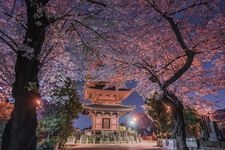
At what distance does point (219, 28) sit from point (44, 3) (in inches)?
357

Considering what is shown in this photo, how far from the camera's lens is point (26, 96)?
20.4ft

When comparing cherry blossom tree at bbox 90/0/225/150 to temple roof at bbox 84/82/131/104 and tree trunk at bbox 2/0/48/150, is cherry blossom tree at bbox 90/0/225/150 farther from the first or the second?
temple roof at bbox 84/82/131/104

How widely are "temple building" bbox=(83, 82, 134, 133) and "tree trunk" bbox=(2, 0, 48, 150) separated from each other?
90.7 ft

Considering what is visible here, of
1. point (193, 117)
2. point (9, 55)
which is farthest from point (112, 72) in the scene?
point (193, 117)

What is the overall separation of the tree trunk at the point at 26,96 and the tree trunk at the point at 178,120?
723cm

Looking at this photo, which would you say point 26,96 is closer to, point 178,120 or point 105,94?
point 178,120

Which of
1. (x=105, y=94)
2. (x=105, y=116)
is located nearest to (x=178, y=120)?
(x=105, y=116)

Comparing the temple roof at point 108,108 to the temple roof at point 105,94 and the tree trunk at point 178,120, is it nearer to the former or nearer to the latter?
the temple roof at point 105,94

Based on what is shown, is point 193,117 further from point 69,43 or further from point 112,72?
point 69,43

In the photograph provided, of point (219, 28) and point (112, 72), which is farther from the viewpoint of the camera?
point (112, 72)

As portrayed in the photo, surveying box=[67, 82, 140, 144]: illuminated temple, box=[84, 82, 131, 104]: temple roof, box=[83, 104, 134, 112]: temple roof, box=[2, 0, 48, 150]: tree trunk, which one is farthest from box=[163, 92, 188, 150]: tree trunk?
box=[84, 82, 131, 104]: temple roof

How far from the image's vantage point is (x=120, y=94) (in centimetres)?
3903

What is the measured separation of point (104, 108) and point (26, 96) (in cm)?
3012

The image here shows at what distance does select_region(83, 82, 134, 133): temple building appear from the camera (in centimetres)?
3588
